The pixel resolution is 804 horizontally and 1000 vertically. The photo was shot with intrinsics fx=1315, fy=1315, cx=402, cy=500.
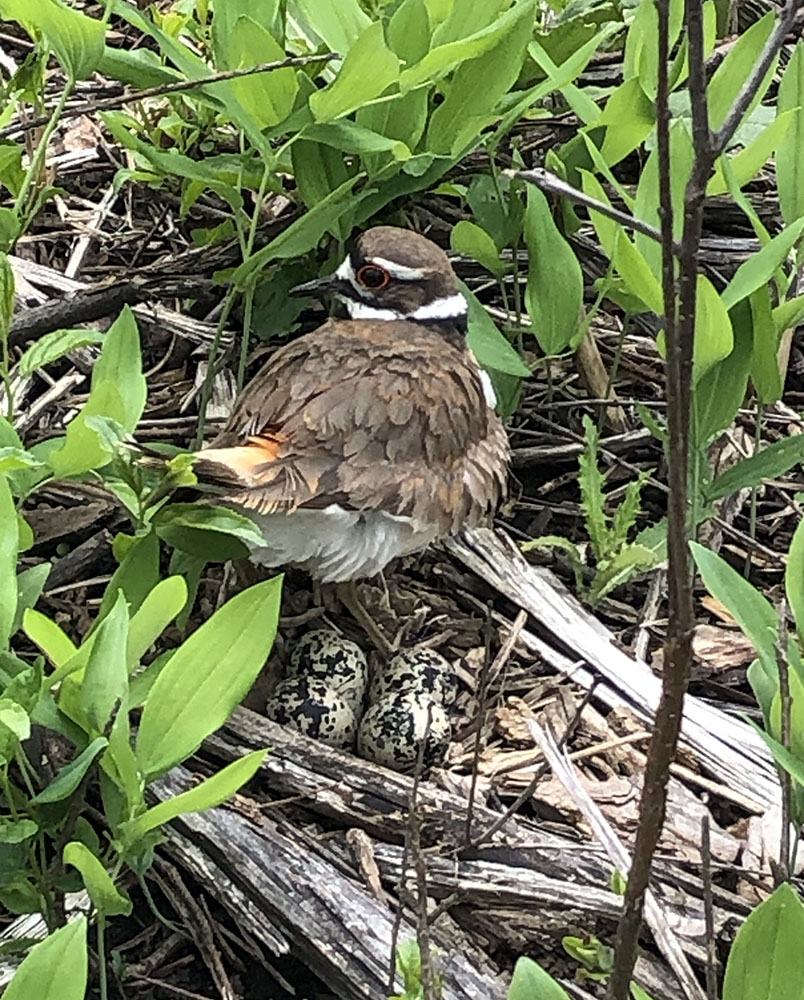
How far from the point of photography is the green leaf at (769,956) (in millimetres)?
1120

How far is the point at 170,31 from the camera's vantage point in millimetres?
2391

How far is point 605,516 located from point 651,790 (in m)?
1.28

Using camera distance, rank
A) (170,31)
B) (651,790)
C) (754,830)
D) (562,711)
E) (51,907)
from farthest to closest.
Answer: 1. (170,31)
2. (562,711)
3. (754,830)
4. (51,907)
5. (651,790)

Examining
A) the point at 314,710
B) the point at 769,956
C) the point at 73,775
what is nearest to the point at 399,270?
the point at 314,710

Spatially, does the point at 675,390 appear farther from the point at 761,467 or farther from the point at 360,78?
the point at 761,467

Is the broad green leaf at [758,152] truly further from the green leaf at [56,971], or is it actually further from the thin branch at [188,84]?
the green leaf at [56,971]

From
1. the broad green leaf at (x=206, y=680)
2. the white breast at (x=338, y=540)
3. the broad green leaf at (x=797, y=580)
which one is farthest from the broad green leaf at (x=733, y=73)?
the broad green leaf at (x=206, y=680)

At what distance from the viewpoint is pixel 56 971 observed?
112cm

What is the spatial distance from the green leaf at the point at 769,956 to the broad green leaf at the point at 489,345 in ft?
4.01

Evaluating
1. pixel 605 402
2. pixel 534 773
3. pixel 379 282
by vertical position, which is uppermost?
pixel 379 282

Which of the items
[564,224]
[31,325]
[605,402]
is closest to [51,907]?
[31,325]

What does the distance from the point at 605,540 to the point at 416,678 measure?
40 cm

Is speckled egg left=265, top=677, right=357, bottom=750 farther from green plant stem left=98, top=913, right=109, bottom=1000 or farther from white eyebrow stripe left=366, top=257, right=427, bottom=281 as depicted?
white eyebrow stripe left=366, top=257, right=427, bottom=281

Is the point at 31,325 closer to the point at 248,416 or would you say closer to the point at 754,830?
the point at 248,416
